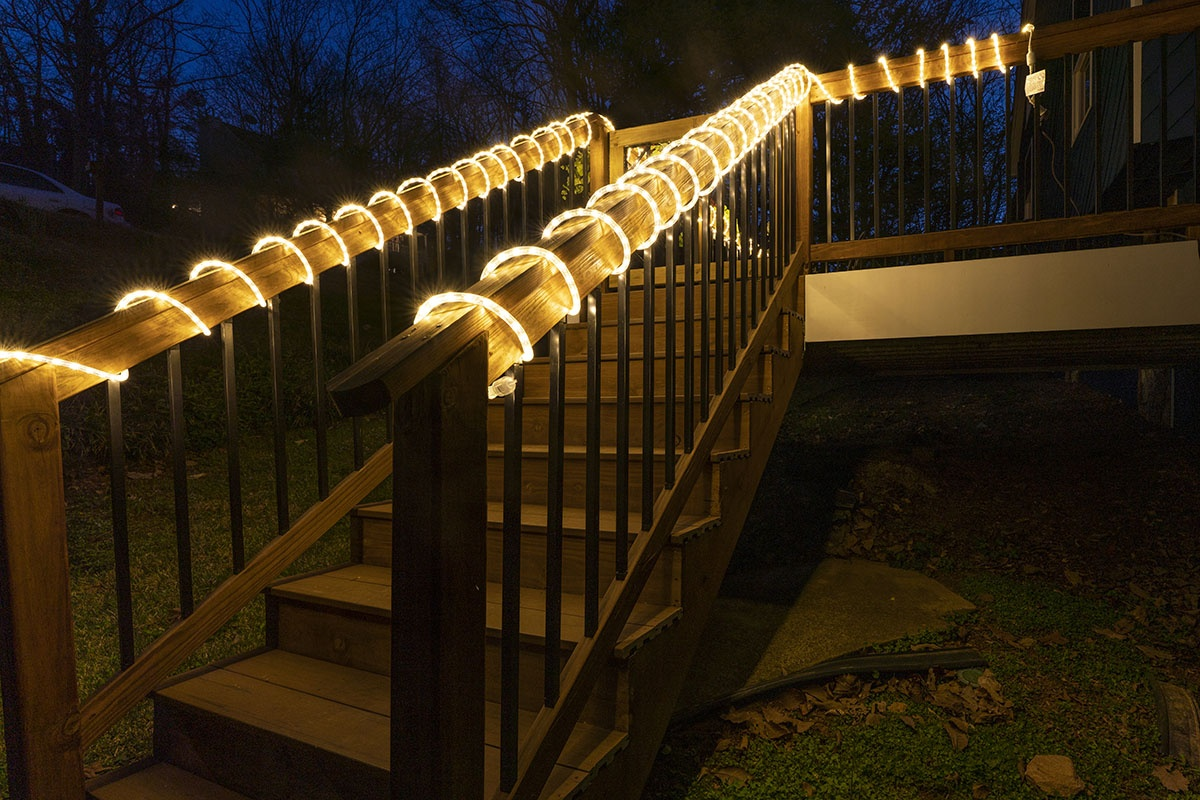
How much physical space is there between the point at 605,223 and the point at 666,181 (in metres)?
0.36

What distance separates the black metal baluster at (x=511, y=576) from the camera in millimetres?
1207

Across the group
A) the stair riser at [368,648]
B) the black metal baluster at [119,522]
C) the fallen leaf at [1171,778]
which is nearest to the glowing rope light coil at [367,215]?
the black metal baluster at [119,522]

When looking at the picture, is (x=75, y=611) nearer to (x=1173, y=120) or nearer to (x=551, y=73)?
(x=1173, y=120)

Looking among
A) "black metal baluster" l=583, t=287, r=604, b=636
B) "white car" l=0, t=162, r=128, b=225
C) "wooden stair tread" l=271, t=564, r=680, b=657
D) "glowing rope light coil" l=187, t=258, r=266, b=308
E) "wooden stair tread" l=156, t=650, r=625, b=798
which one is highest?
"white car" l=0, t=162, r=128, b=225

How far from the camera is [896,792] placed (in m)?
2.06

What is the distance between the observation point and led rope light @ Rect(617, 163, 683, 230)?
1714mm

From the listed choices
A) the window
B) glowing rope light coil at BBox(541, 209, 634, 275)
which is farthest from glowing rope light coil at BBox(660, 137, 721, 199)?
the window

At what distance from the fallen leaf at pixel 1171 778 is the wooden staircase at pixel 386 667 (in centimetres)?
141

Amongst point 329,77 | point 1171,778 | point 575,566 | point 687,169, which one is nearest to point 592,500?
point 575,566

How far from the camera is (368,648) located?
2.01 metres

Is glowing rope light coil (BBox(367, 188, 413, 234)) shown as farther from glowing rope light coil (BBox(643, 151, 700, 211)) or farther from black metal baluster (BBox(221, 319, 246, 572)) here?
glowing rope light coil (BBox(643, 151, 700, 211))

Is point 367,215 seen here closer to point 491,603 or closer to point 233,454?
point 233,454

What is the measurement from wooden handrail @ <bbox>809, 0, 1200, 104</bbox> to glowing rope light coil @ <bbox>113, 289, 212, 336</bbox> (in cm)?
278

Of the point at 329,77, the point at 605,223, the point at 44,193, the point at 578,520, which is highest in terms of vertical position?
the point at 329,77
